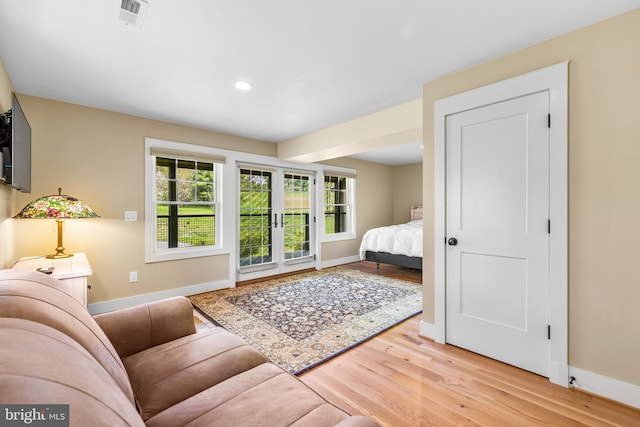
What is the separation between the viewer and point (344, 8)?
1.70m

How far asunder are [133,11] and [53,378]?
2035 mm

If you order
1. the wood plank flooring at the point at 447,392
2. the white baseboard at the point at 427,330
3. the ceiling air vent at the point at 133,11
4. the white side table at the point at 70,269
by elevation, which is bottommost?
the wood plank flooring at the point at 447,392

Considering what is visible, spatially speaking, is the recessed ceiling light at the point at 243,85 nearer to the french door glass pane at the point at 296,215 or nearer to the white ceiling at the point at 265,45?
the white ceiling at the point at 265,45

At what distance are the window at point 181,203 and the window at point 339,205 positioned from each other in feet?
7.74

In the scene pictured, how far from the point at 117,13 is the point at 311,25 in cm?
119

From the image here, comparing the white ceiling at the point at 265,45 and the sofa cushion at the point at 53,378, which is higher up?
the white ceiling at the point at 265,45

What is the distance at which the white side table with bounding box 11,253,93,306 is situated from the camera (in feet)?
7.10

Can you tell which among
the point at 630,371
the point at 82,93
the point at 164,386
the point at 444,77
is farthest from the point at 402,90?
the point at 82,93

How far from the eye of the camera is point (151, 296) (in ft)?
12.0

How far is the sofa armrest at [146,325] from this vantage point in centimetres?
150

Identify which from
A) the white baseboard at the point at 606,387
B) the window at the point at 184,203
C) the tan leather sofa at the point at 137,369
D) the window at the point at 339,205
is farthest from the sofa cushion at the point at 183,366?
the window at the point at 339,205

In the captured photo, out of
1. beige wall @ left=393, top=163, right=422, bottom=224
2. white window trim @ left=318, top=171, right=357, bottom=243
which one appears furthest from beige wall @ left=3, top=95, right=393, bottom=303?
beige wall @ left=393, top=163, right=422, bottom=224

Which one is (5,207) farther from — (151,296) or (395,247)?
(395,247)

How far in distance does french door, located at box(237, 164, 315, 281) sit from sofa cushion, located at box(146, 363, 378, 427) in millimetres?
3536
